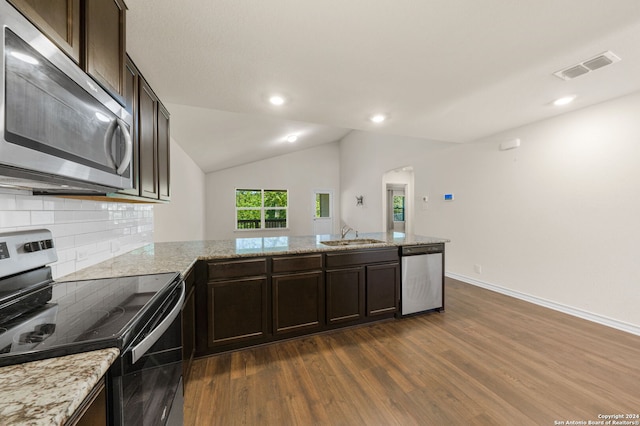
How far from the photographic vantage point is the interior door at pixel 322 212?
8500mm

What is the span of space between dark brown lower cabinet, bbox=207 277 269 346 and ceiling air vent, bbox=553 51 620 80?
2.95 metres

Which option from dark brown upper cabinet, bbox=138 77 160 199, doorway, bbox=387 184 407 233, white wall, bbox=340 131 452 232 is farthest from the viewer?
doorway, bbox=387 184 407 233

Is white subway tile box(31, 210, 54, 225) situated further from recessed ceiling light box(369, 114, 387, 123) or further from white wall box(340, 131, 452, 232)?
white wall box(340, 131, 452, 232)

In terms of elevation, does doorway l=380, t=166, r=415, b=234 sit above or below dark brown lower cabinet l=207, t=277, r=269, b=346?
above

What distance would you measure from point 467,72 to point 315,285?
2.20 metres

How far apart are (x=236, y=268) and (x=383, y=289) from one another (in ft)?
5.16

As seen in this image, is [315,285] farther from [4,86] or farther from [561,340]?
[561,340]

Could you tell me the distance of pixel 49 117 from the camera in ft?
2.52

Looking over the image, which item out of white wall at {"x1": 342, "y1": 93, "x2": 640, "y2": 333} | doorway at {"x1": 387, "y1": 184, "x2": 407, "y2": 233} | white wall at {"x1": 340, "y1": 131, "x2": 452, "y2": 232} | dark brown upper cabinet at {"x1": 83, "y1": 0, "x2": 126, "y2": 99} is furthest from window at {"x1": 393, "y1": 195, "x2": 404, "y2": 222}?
dark brown upper cabinet at {"x1": 83, "y1": 0, "x2": 126, "y2": 99}

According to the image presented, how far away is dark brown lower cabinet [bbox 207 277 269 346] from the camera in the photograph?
6.93 feet

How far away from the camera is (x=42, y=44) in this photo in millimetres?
746

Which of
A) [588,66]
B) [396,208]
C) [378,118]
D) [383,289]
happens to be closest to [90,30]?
[378,118]

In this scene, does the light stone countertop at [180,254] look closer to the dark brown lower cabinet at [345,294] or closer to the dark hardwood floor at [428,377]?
the dark brown lower cabinet at [345,294]

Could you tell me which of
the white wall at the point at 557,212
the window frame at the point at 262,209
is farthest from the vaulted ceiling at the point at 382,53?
the window frame at the point at 262,209
